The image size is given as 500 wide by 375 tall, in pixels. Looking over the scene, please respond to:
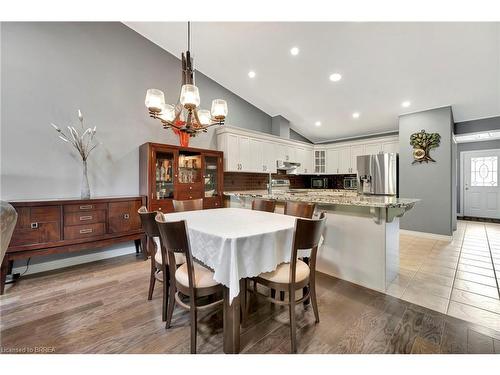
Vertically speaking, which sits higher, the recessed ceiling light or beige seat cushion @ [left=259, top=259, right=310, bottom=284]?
the recessed ceiling light

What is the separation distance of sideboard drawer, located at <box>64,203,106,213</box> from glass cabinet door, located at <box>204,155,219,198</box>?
166 cm

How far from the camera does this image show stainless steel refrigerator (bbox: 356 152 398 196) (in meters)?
4.52

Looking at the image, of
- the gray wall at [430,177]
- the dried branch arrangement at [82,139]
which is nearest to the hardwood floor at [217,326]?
the dried branch arrangement at [82,139]

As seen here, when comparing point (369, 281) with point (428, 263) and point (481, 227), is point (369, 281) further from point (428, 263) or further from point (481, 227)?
point (481, 227)

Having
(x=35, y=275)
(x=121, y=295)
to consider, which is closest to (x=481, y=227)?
(x=121, y=295)

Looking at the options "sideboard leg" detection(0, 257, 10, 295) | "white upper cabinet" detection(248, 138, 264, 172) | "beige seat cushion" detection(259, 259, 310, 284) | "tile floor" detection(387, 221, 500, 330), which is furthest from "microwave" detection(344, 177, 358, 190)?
"sideboard leg" detection(0, 257, 10, 295)

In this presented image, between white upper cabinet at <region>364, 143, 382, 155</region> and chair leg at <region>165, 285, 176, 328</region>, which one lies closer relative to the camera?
chair leg at <region>165, 285, 176, 328</region>

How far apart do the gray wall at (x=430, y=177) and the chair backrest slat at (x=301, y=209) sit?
10.8 ft

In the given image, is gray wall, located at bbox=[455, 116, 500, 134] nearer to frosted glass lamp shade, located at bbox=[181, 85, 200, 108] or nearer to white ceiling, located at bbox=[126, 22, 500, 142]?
white ceiling, located at bbox=[126, 22, 500, 142]

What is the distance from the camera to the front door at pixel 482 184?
581 centimetres

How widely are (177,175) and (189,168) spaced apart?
1.02 feet

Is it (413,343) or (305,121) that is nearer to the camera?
(413,343)

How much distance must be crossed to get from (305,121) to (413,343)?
4824mm
